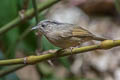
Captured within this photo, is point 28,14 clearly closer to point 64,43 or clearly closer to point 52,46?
point 52,46

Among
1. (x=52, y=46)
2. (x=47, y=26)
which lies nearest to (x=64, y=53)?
(x=47, y=26)

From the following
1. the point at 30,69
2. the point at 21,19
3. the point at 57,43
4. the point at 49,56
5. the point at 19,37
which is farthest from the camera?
the point at 30,69

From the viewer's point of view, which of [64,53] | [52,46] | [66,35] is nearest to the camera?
[64,53]

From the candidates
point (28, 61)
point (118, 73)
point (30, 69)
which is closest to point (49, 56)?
point (28, 61)

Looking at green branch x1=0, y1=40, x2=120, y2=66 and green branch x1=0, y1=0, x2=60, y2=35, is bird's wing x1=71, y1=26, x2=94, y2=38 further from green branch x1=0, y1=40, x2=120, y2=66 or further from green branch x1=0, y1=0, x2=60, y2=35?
green branch x1=0, y1=0, x2=60, y2=35

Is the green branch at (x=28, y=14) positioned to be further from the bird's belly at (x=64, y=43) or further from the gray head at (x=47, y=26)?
the bird's belly at (x=64, y=43)

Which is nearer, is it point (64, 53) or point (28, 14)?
point (64, 53)

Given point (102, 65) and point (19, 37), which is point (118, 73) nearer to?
point (102, 65)

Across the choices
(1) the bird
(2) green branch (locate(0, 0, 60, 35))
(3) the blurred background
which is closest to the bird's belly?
(1) the bird
